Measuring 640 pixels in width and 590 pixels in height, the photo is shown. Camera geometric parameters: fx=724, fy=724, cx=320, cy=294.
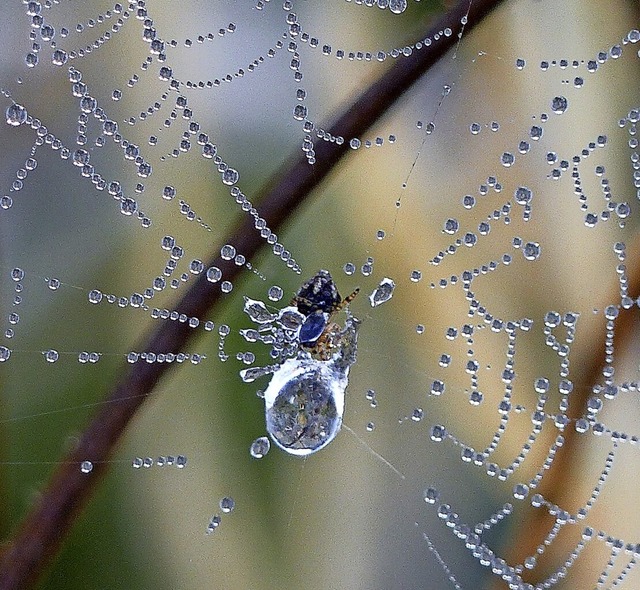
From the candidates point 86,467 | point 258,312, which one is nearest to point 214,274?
point 258,312

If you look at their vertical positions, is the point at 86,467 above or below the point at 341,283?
below

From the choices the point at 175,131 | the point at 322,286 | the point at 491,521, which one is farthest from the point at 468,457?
the point at 175,131

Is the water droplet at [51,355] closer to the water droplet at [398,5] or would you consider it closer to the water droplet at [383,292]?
the water droplet at [383,292]

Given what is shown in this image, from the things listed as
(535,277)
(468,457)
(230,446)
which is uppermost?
(535,277)

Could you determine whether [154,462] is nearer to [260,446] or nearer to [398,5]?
[260,446]

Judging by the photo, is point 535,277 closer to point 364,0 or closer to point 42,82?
point 364,0

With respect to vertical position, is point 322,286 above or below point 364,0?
below

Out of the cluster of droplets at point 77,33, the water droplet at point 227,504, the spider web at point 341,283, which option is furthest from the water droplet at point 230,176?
the water droplet at point 227,504
